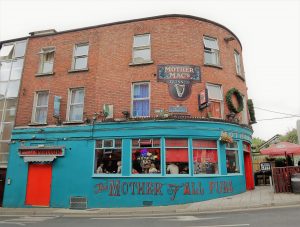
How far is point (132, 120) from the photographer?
15328 mm

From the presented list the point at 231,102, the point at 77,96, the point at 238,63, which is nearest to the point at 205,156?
the point at 231,102

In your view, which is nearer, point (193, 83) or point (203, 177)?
point (203, 177)

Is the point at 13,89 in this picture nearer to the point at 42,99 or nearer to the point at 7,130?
the point at 42,99

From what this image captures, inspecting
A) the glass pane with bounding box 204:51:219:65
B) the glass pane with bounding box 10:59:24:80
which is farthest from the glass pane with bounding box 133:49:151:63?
the glass pane with bounding box 10:59:24:80

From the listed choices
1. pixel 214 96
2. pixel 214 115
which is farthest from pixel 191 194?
pixel 214 96

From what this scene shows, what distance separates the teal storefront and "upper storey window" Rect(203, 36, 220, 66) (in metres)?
4.20

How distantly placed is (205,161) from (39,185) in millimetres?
9563

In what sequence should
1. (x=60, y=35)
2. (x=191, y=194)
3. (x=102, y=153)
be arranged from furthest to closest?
(x=60, y=35) → (x=102, y=153) → (x=191, y=194)

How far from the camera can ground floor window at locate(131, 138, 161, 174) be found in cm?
1491

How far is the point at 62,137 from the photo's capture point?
16250 mm

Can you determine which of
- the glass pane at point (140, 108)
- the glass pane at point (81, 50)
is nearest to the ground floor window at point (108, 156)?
the glass pane at point (140, 108)

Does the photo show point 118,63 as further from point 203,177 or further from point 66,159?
point 203,177

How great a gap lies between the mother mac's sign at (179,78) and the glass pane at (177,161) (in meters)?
3.00

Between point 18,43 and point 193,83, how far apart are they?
1296 centimetres
